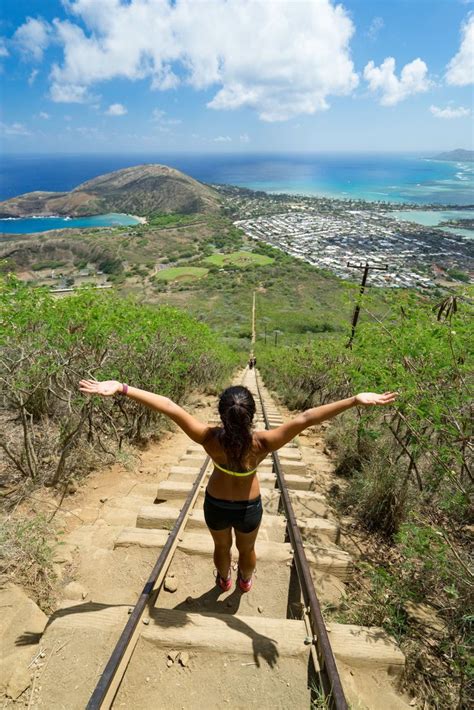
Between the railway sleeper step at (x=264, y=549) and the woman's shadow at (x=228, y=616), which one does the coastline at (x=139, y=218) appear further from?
the woman's shadow at (x=228, y=616)

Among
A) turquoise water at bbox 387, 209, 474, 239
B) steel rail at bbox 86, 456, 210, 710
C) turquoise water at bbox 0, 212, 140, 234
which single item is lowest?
steel rail at bbox 86, 456, 210, 710

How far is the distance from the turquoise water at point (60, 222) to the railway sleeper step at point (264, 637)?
138 m

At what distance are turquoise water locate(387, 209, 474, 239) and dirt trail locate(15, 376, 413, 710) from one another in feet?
468

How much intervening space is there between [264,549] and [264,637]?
1.04m

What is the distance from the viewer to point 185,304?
5719cm

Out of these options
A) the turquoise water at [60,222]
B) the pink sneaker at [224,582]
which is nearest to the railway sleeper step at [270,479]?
the pink sneaker at [224,582]

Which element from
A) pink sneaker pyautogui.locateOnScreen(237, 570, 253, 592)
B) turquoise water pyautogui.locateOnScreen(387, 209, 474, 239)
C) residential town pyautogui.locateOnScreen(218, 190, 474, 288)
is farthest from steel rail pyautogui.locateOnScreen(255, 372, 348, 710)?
turquoise water pyautogui.locateOnScreen(387, 209, 474, 239)

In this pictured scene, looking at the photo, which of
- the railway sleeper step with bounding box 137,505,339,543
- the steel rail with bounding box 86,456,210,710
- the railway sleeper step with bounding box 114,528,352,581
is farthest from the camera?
the railway sleeper step with bounding box 137,505,339,543

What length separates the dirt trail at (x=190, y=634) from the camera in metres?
2.24

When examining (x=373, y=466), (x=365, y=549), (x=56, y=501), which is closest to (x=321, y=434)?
(x=373, y=466)

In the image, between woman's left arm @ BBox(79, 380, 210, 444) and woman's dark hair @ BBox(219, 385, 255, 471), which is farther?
woman's left arm @ BBox(79, 380, 210, 444)

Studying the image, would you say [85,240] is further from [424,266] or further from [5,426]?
[5,426]

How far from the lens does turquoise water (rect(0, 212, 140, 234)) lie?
4926 inches

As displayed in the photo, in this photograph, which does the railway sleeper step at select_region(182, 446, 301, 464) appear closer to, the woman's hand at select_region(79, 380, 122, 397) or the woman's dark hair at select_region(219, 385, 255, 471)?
the woman's dark hair at select_region(219, 385, 255, 471)
